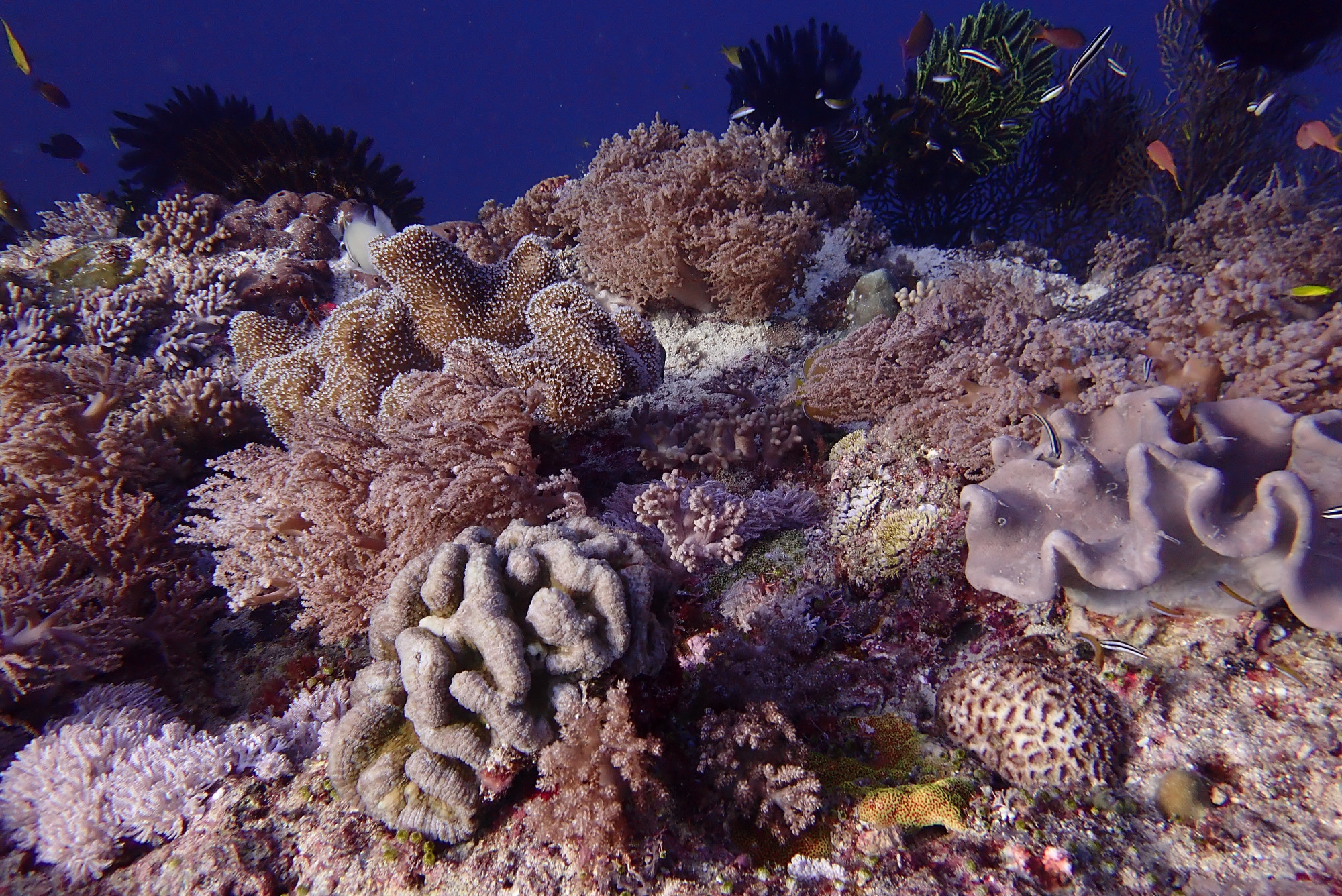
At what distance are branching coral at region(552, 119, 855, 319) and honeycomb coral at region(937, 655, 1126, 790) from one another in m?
3.68

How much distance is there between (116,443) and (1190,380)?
6.56 meters

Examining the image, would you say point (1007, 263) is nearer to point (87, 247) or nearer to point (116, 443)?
point (116, 443)

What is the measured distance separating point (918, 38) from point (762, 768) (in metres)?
8.45

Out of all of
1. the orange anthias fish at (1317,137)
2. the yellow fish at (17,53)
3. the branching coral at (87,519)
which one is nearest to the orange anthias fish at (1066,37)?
the orange anthias fish at (1317,137)

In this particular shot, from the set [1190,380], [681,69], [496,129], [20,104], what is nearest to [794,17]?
[681,69]

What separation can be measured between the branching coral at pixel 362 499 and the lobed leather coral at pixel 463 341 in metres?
0.45

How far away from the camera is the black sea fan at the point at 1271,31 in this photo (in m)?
7.27

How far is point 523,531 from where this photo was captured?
257 centimetres

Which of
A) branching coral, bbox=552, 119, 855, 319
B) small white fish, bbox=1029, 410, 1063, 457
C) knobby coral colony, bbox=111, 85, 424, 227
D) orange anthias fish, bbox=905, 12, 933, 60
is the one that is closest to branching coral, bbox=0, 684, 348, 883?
small white fish, bbox=1029, 410, 1063, 457

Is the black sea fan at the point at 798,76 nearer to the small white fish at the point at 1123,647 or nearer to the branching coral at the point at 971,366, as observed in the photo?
the branching coral at the point at 971,366

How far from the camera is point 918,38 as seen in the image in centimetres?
722

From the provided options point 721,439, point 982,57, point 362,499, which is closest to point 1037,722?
point 721,439

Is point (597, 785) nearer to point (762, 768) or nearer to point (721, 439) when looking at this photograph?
point (762, 768)

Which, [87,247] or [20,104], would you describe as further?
[20,104]
